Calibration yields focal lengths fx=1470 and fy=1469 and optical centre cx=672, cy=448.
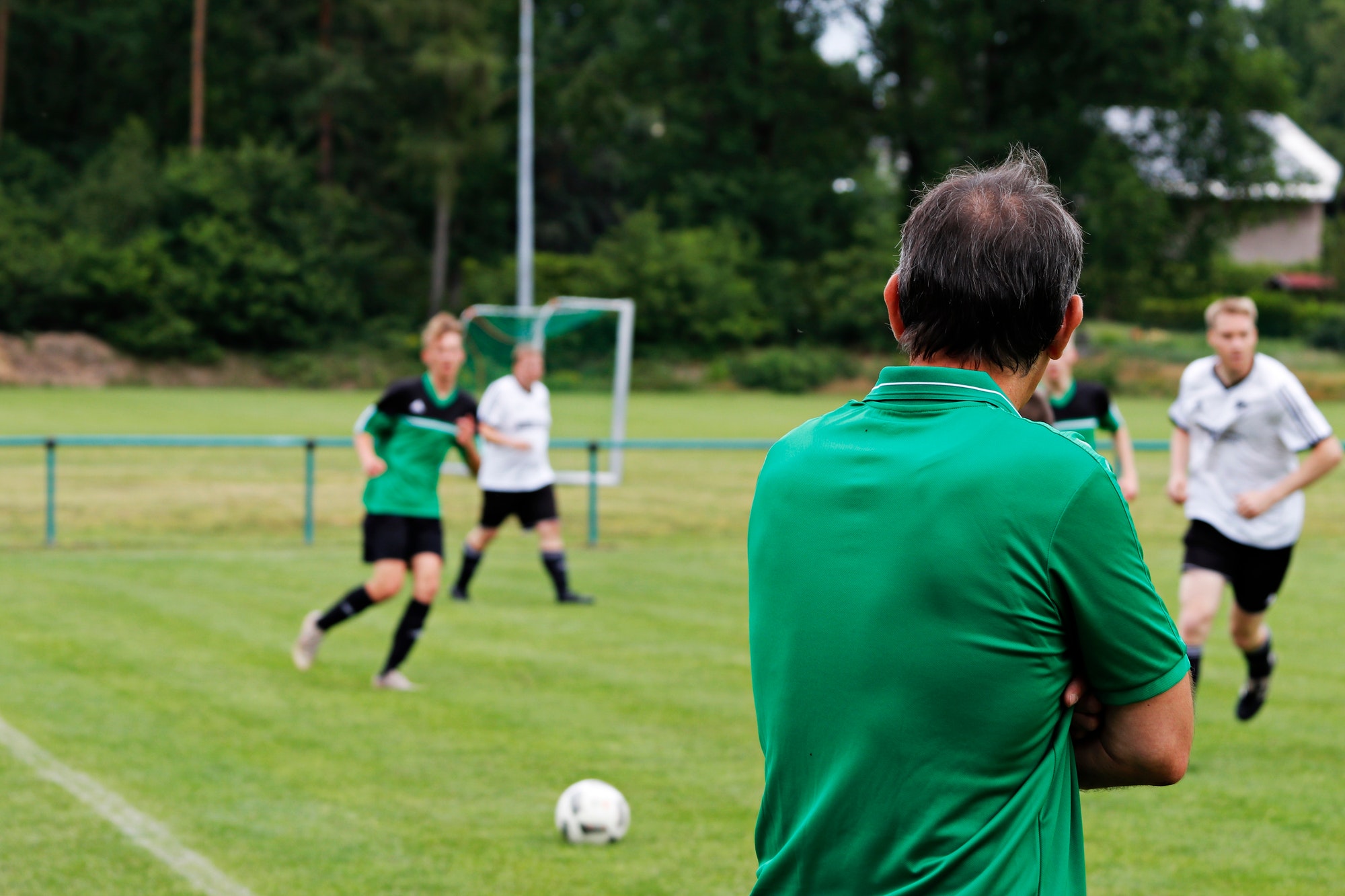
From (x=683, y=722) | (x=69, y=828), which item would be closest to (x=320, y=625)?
(x=683, y=722)

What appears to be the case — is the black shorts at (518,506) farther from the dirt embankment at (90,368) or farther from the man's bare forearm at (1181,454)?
the dirt embankment at (90,368)

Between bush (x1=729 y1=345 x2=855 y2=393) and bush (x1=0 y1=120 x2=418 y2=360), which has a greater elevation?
bush (x1=0 y1=120 x2=418 y2=360)

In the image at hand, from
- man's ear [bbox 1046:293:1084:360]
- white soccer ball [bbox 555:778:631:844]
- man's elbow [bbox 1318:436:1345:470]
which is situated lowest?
white soccer ball [bbox 555:778:631:844]

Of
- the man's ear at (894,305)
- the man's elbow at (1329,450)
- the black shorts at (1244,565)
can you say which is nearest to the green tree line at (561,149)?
the black shorts at (1244,565)

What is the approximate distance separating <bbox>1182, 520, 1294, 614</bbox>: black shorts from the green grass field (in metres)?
0.72

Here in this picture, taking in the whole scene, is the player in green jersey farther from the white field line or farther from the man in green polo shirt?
the man in green polo shirt

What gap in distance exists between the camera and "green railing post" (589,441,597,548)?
47.8 ft

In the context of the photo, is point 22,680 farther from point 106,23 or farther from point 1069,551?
point 106,23

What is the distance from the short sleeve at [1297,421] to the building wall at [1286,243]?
63473 millimetres

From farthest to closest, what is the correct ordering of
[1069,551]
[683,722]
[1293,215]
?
1. [1293,215]
2. [683,722]
3. [1069,551]

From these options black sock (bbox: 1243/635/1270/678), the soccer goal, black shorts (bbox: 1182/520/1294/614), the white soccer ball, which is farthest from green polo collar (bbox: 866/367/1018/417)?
the soccer goal

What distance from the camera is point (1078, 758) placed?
185 centimetres

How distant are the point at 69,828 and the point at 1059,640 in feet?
15.4

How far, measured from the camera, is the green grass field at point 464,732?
16.9ft
